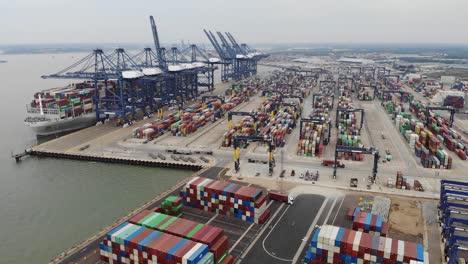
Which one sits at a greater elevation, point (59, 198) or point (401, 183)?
point (401, 183)

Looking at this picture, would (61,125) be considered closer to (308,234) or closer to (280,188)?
(280,188)

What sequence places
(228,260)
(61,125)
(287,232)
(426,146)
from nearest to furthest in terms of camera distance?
(228,260) < (287,232) < (426,146) < (61,125)

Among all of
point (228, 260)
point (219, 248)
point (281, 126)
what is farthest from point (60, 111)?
point (228, 260)

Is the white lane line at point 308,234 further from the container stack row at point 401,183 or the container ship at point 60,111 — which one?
the container ship at point 60,111

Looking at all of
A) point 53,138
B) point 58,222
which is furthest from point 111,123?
point 58,222

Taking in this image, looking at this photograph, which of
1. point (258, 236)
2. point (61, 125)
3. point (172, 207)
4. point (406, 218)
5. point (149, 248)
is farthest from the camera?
point (61, 125)

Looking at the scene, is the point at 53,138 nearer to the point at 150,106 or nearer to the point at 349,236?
the point at 150,106

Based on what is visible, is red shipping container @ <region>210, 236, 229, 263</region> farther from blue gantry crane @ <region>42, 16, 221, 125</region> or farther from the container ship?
the container ship
